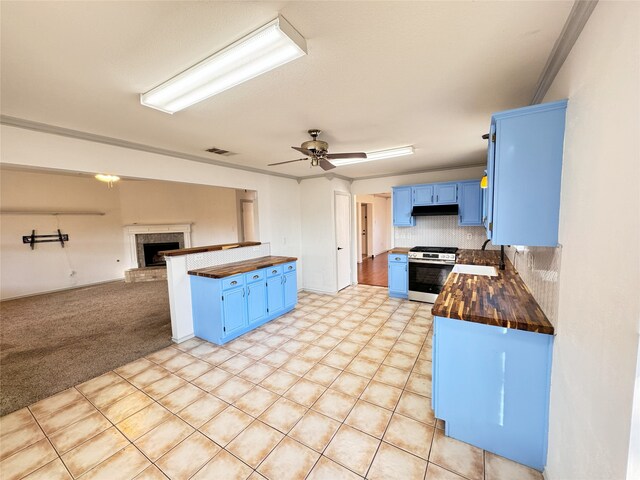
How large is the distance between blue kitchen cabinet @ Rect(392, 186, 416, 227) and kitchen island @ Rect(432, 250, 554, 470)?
3082mm

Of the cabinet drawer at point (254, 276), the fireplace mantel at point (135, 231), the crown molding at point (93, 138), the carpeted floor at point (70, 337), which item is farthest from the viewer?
the fireplace mantel at point (135, 231)

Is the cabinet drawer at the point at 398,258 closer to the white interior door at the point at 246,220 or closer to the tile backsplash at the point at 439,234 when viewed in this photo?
the tile backsplash at the point at 439,234

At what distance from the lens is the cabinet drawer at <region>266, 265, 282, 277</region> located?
3.78 metres

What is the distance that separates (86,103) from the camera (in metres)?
1.95

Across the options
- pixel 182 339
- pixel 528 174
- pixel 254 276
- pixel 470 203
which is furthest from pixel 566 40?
pixel 182 339

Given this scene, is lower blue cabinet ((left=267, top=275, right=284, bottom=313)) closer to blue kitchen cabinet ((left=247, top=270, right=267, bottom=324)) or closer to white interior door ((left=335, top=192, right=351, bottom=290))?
blue kitchen cabinet ((left=247, top=270, right=267, bottom=324))

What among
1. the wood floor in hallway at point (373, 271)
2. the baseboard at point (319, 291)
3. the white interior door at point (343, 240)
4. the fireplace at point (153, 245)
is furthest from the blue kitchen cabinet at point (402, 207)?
the fireplace at point (153, 245)

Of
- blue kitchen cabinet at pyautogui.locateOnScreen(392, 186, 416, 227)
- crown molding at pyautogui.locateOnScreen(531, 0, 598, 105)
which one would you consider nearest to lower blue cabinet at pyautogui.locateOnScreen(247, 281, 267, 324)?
blue kitchen cabinet at pyautogui.locateOnScreen(392, 186, 416, 227)

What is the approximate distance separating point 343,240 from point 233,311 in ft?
9.68

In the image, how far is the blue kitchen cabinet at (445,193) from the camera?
4.39m

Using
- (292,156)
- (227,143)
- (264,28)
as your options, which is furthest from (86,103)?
(292,156)

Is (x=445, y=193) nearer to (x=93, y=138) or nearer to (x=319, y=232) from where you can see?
(x=319, y=232)

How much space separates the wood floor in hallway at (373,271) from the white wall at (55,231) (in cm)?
641

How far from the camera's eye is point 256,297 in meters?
3.58
